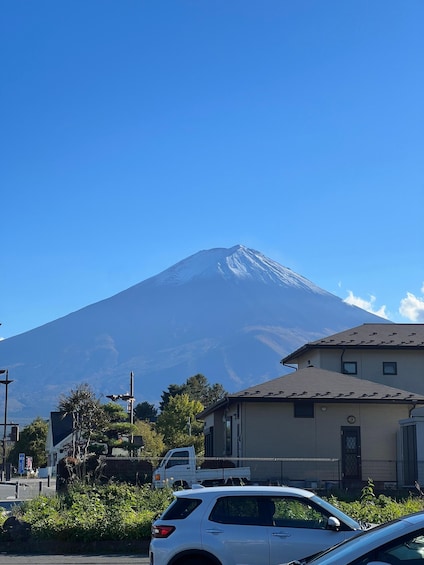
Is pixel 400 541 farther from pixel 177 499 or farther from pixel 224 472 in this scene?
pixel 224 472

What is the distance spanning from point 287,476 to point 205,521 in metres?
19.2

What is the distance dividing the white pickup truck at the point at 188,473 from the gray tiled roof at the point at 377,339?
11570mm

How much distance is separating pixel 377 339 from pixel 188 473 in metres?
15.0

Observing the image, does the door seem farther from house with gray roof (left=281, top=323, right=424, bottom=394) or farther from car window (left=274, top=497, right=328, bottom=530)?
car window (left=274, top=497, right=328, bottom=530)

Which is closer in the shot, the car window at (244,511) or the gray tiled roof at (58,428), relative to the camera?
the car window at (244,511)

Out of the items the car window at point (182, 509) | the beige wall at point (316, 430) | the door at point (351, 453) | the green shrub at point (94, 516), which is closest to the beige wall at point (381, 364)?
the beige wall at point (316, 430)

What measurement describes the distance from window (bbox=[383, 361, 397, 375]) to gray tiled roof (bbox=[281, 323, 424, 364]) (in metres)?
0.88

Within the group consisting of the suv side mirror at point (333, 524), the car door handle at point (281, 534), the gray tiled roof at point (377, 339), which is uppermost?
the gray tiled roof at point (377, 339)

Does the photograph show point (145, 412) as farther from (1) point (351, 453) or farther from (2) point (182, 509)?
(2) point (182, 509)

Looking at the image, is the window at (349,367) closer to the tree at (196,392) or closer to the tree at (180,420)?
the tree at (180,420)

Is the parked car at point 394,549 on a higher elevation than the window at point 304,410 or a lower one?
lower

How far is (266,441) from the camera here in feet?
96.7

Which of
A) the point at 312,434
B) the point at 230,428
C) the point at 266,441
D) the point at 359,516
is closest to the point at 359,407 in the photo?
the point at 312,434

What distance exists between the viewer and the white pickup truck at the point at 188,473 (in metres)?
24.3
